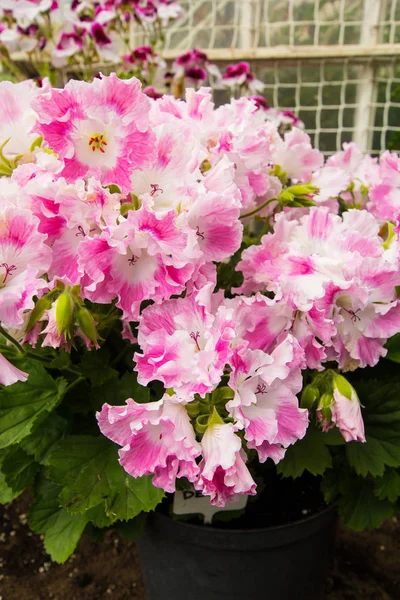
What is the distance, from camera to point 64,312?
55 centimetres

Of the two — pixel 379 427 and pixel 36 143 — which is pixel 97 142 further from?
pixel 379 427

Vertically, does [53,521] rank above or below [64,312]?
below

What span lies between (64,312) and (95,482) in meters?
0.25

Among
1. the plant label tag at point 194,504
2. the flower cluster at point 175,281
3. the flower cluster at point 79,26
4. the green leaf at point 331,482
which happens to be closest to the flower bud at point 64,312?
the flower cluster at point 175,281

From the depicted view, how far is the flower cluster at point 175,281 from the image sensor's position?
0.53 m

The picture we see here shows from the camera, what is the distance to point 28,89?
0.66m

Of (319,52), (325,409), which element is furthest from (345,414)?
(319,52)

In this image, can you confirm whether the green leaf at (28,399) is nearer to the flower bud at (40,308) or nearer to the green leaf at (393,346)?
the flower bud at (40,308)

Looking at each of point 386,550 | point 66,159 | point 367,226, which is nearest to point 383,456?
point 367,226

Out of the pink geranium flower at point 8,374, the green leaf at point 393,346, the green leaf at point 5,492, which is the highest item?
the pink geranium flower at point 8,374

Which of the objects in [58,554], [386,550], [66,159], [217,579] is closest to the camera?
[66,159]

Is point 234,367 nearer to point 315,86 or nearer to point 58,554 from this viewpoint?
point 58,554

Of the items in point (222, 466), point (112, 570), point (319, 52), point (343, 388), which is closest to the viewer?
point (222, 466)

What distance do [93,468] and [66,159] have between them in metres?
0.36
